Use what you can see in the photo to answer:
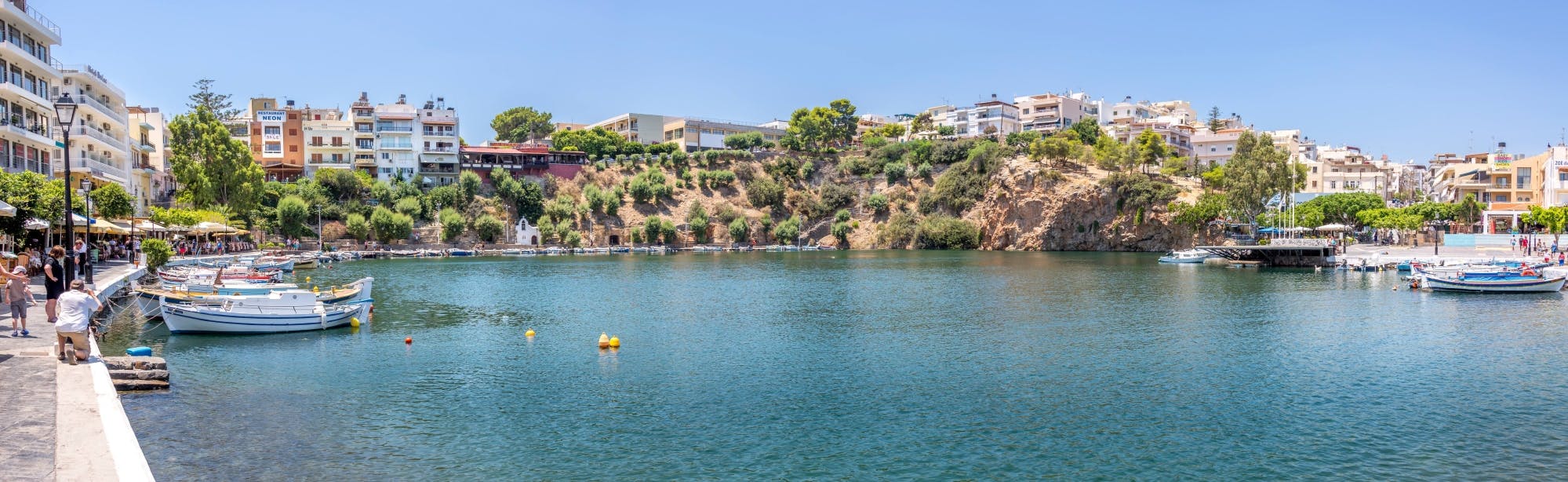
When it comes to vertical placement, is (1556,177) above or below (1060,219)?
above

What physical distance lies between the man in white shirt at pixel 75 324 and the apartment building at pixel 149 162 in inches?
1986

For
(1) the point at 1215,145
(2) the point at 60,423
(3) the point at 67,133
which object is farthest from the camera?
(1) the point at 1215,145

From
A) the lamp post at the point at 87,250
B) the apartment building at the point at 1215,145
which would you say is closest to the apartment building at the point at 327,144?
the lamp post at the point at 87,250

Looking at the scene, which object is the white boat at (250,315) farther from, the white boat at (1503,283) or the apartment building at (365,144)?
the apartment building at (365,144)

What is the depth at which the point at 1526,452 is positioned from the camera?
1698 cm

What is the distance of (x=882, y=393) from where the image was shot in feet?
73.2

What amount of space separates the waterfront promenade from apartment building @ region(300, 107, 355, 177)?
3700 inches

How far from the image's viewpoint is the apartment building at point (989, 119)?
148m

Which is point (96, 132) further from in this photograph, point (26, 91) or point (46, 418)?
point (46, 418)

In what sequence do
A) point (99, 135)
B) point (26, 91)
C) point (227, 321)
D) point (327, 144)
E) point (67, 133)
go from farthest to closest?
point (327, 144) < point (99, 135) < point (26, 91) < point (227, 321) < point (67, 133)

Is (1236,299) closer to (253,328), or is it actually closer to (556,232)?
(253,328)

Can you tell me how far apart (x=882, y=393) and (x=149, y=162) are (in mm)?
83926

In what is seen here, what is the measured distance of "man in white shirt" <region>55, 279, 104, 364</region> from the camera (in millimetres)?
16984

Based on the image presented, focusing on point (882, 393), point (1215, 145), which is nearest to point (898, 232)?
point (1215, 145)
